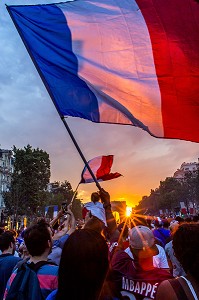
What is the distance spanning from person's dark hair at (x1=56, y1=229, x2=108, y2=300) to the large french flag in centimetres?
274

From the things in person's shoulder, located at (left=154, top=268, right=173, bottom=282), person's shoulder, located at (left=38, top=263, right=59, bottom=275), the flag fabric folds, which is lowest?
person's shoulder, located at (left=154, top=268, right=173, bottom=282)

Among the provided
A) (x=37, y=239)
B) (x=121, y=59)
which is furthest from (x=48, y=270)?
(x=121, y=59)

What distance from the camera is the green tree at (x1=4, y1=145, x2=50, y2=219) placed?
185 feet

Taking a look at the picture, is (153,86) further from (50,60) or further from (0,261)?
(0,261)

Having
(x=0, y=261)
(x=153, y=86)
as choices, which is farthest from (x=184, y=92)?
(x=0, y=261)

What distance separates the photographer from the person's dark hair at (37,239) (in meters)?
3.55

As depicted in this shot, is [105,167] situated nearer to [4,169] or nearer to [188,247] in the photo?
[188,247]

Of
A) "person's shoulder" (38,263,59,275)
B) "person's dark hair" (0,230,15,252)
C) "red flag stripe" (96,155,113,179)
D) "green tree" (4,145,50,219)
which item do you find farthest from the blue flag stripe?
"green tree" (4,145,50,219)

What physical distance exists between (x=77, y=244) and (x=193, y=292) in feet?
3.04

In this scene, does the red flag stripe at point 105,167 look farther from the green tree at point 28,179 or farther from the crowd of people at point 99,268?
the green tree at point 28,179

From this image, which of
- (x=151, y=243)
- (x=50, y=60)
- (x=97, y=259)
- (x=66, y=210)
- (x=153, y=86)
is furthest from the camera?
(x=66, y=210)

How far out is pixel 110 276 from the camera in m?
3.38

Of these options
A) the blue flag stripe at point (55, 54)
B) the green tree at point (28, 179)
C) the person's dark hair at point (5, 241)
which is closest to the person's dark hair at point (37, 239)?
the person's dark hair at point (5, 241)

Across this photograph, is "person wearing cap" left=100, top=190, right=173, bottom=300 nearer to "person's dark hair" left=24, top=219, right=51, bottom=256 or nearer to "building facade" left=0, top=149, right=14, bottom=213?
"person's dark hair" left=24, top=219, right=51, bottom=256
